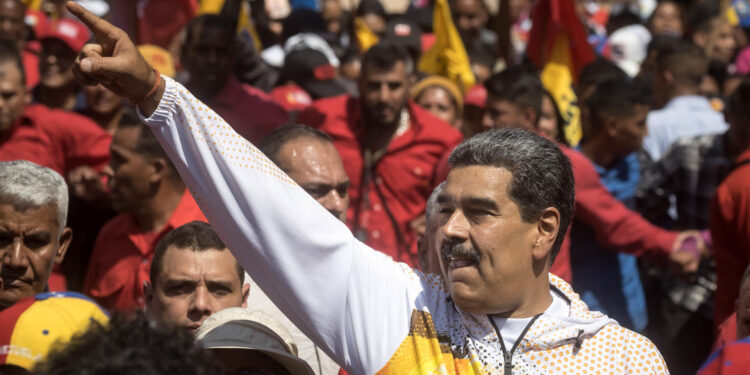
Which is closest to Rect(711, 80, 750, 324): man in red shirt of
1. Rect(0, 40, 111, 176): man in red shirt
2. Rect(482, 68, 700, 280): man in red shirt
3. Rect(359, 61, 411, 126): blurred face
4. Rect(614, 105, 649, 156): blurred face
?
Rect(482, 68, 700, 280): man in red shirt

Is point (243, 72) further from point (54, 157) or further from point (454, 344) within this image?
point (454, 344)

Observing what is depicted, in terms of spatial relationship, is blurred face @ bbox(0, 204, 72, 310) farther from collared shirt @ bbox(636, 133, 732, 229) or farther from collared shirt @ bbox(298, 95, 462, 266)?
collared shirt @ bbox(636, 133, 732, 229)

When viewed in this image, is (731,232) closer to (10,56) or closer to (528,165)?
(528,165)

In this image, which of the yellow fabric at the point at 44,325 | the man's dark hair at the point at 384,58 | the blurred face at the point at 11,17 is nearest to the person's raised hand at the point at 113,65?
the yellow fabric at the point at 44,325

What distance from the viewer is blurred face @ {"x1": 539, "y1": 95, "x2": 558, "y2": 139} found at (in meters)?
6.18

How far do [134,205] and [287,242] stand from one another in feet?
7.97

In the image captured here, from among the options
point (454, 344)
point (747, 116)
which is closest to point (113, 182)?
point (454, 344)

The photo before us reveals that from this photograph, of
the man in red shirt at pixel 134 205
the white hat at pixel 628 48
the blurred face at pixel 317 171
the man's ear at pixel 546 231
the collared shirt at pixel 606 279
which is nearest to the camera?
the man's ear at pixel 546 231

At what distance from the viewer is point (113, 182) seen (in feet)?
16.4

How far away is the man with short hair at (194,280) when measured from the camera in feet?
11.7

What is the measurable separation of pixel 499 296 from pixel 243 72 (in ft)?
17.4

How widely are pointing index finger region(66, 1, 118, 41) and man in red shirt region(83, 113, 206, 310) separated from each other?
2291mm

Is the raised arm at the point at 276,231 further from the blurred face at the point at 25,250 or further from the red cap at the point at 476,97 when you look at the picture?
the red cap at the point at 476,97

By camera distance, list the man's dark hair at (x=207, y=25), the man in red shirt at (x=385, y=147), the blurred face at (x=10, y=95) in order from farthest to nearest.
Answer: the man's dark hair at (x=207, y=25) < the man in red shirt at (x=385, y=147) < the blurred face at (x=10, y=95)
